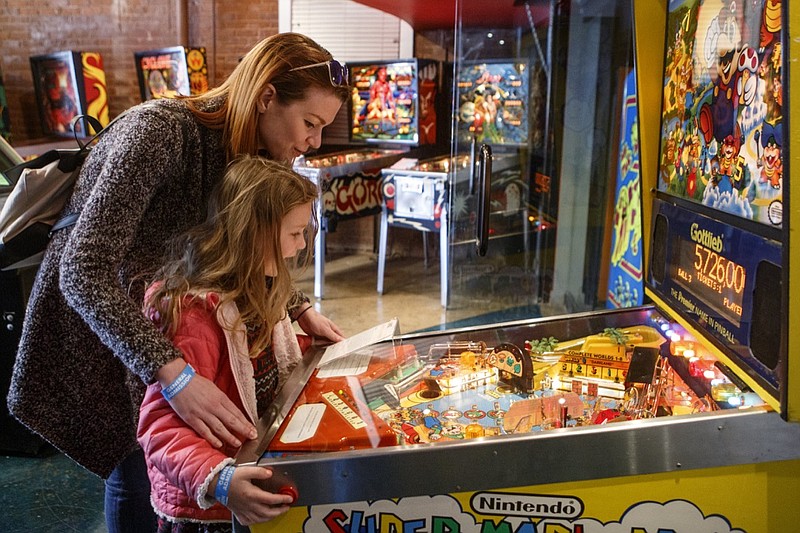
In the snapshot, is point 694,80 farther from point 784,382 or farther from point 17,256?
point 17,256

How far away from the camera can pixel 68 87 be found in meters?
7.05

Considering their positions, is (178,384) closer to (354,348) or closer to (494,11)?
(354,348)

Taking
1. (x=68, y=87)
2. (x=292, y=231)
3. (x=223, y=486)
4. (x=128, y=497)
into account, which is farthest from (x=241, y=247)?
(x=68, y=87)

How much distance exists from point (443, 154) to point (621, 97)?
2659 mm

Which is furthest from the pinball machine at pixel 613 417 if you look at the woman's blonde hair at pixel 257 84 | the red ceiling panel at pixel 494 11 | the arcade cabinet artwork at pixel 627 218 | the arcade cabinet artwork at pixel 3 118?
the arcade cabinet artwork at pixel 3 118

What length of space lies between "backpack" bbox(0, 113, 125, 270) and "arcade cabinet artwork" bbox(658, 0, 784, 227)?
1242 mm

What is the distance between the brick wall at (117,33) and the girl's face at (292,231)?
229 inches

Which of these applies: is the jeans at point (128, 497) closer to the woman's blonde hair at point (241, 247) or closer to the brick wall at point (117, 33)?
the woman's blonde hair at point (241, 247)

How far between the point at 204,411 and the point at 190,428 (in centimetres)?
5

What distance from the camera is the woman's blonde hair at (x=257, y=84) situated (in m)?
1.36

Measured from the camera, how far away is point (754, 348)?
117 centimetres

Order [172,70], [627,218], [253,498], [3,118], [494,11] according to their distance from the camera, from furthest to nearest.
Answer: [3,118] < [172,70] < [494,11] < [627,218] < [253,498]

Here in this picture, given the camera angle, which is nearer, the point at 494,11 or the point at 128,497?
the point at 128,497

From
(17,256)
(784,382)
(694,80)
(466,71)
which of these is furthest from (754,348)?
(466,71)
